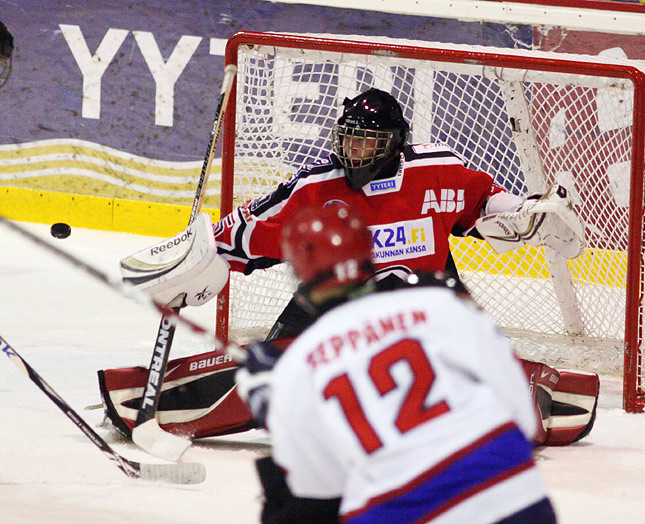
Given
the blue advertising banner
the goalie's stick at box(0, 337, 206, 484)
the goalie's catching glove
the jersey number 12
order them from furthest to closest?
1. the blue advertising banner
2. the goalie's stick at box(0, 337, 206, 484)
3. the goalie's catching glove
4. the jersey number 12

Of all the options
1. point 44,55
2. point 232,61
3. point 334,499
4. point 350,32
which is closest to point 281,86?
point 232,61

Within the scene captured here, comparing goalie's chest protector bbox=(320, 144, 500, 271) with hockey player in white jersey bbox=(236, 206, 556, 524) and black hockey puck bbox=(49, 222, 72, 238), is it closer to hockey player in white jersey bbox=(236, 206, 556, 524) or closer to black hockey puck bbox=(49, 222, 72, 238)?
black hockey puck bbox=(49, 222, 72, 238)

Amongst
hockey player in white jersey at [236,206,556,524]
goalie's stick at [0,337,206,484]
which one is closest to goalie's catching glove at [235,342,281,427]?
hockey player in white jersey at [236,206,556,524]

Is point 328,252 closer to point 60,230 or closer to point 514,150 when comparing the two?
point 60,230

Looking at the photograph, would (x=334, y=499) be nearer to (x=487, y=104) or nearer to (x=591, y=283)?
(x=591, y=283)

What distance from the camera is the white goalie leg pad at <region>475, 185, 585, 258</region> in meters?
3.13

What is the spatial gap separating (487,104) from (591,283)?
0.90 m

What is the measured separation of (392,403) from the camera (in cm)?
134

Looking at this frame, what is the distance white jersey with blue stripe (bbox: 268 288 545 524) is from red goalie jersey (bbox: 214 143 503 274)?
1662mm

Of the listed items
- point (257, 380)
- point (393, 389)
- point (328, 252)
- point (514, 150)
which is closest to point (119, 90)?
point (514, 150)

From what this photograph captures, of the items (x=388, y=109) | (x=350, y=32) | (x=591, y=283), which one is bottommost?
(x=591, y=283)

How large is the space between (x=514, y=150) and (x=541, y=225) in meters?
1.32

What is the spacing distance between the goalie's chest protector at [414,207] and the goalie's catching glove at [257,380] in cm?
150

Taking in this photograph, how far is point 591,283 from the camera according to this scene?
13.4ft
